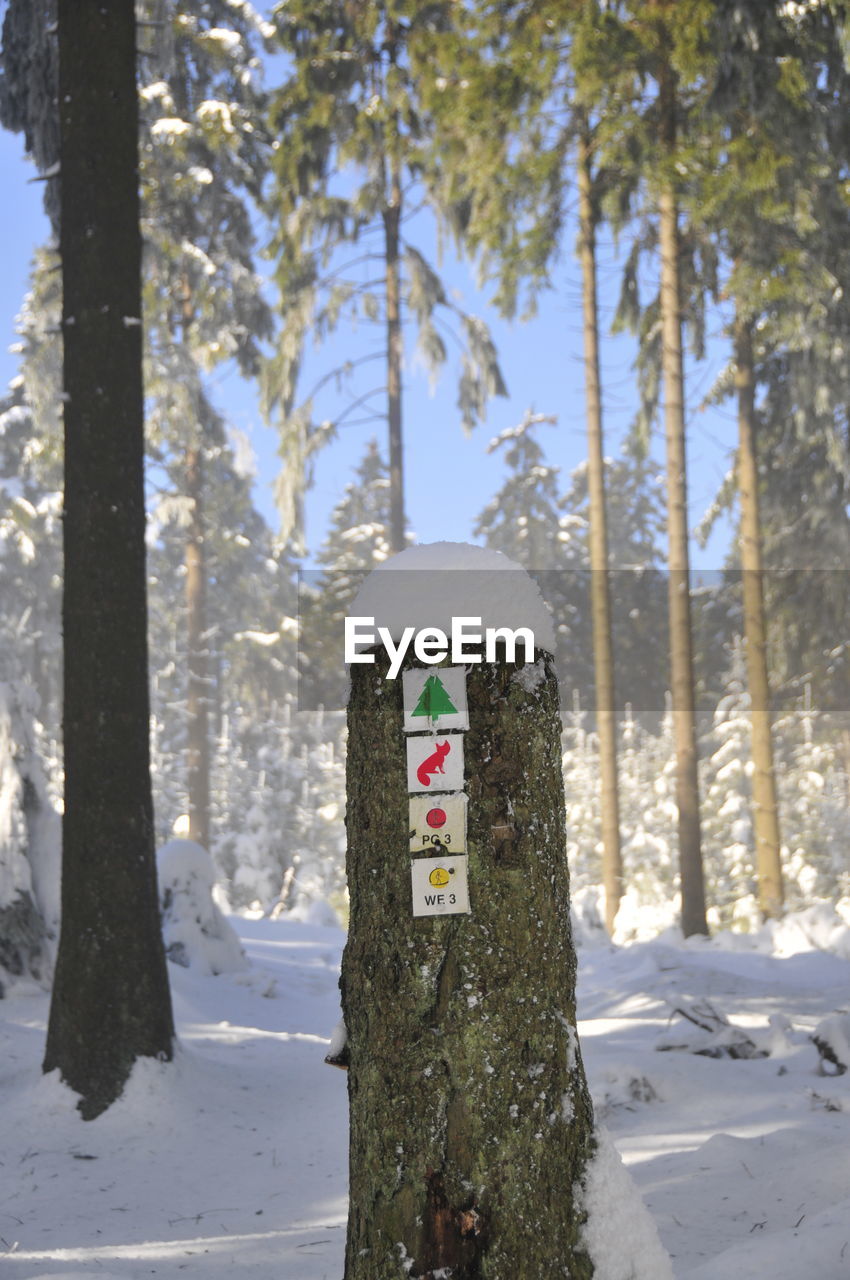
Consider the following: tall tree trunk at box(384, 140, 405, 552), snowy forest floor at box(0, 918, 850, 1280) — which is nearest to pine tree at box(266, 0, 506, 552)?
tall tree trunk at box(384, 140, 405, 552)

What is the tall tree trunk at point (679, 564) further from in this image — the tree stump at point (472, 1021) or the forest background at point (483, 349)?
the tree stump at point (472, 1021)

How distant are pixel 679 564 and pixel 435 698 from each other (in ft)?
37.1

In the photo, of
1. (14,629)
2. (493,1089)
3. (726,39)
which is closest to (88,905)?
(493,1089)

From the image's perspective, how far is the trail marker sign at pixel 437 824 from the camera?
8.56 ft

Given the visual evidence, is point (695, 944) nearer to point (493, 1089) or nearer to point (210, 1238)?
point (210, 1238)

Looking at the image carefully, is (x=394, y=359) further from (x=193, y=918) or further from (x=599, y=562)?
(x=193, y=918)

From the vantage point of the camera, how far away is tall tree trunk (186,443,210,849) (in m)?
20.8

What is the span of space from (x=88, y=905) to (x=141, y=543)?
2.07 metres

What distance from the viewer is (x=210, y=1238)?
14.0 feet

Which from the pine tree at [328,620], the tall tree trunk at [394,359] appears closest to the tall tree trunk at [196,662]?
the pine tree at [328,620]

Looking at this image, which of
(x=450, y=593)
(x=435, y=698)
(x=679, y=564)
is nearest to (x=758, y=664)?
(x=679, y=564)

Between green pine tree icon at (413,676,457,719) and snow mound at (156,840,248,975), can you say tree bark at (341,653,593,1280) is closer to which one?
green pine tree icon at (413,676,457,719)

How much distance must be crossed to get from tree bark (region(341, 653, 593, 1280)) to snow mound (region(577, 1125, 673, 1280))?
1.4 inches

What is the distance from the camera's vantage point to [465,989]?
2562 millimetres
